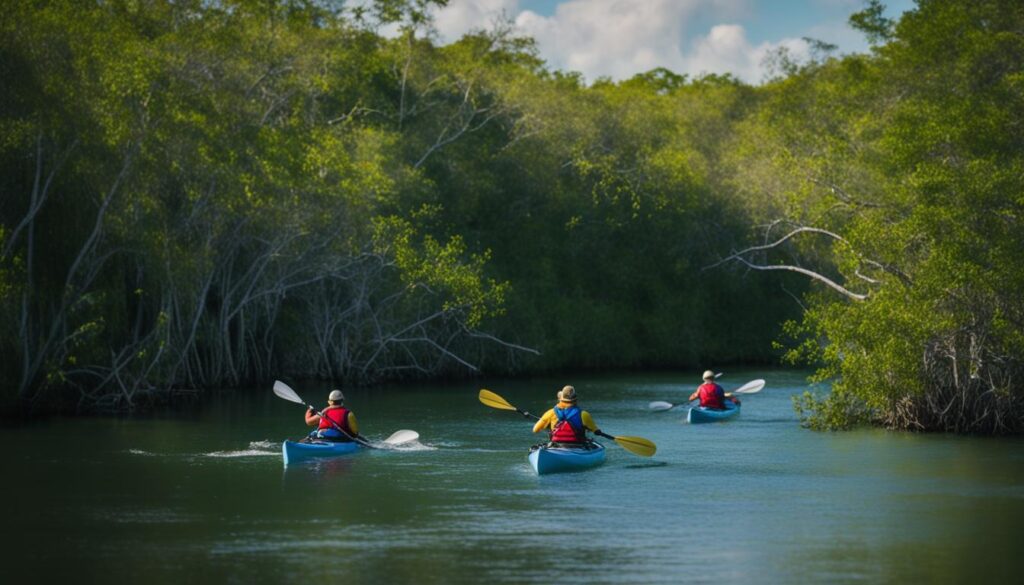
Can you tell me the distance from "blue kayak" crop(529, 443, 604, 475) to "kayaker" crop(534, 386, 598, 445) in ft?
0.60

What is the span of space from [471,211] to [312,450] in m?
24.2

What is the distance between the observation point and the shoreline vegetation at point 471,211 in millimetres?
23641

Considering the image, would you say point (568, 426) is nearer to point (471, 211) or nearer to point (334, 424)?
point (334, 424)

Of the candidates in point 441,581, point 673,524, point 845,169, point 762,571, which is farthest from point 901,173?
point 441,581

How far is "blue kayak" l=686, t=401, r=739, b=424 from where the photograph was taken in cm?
2825

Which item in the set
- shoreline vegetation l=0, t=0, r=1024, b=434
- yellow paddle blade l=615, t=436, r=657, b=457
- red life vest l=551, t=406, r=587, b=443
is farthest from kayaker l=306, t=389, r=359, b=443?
shoreline vegetation l=0, t=0, r=1024, b=434

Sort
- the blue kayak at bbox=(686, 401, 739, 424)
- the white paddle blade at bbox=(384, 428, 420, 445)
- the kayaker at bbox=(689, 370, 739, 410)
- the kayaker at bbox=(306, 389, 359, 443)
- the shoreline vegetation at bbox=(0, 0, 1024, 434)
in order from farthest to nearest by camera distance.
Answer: the kayaker at bbox=(689, 370, 739, 410)
the blue kayak at bbox=(686, 401, 739, 424)
the shoreline vegetation at bbox=(0, 0, 1024, 434)
the white paddle blade at bbox=(384, 428, 420, 445)
the kayaker at bbox=(306, 389, 359, 443)

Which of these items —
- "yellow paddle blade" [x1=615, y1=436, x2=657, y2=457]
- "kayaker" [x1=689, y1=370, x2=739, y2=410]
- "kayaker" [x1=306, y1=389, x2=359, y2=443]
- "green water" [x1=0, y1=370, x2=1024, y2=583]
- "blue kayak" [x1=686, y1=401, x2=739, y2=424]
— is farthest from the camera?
"kayaker" [x1=689, y1=370, x2=739, y2=410]

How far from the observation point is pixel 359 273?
37.0 meters

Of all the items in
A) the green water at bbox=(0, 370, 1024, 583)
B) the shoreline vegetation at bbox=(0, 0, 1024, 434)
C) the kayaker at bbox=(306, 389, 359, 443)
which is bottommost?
the green water at bbox=(0, 370, 1024, 583)

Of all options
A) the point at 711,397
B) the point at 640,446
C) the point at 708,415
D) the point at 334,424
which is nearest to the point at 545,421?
the point at 640,446

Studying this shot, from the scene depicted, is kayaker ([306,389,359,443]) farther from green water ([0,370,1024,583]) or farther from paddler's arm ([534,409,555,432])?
paddler's arm ([534,409,555,432])

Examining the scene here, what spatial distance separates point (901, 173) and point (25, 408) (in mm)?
16822

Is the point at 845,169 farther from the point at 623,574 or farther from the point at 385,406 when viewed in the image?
the point at 623,574
